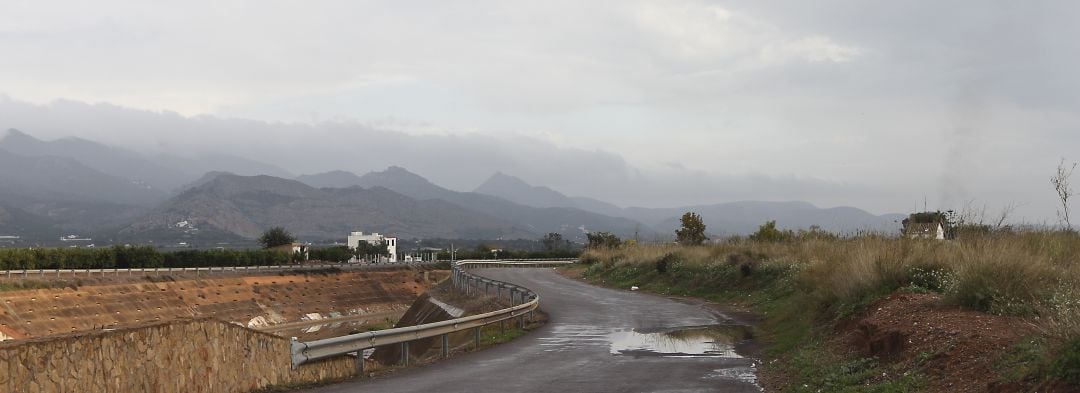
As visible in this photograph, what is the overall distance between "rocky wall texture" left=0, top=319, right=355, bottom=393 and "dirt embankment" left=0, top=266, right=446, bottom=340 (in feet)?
124

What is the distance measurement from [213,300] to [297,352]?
2705 inches

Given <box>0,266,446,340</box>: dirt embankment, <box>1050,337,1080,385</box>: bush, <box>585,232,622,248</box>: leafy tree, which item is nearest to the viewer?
<box>1050,337,1080,385</box>: bush

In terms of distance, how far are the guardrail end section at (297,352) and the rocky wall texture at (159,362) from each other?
0.09 meters

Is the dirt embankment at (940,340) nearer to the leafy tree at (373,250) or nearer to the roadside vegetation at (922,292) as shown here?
the roadside vegetation at (922,292)

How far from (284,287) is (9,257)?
80.0 ft

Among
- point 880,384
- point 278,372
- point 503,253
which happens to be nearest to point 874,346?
point 880,384

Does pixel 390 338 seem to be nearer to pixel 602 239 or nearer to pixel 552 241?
pixel 602 239

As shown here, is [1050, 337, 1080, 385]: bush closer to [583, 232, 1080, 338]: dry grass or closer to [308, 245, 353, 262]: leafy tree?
[583, 232, 1080, 338]: dry grass

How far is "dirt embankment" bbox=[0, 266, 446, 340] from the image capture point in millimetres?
60375

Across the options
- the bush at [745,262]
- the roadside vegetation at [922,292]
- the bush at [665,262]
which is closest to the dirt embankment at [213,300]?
the bush at [665,262]

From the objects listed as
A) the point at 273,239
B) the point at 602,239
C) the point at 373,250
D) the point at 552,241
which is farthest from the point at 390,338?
the point at 373,250

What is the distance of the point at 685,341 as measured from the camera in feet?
63.4

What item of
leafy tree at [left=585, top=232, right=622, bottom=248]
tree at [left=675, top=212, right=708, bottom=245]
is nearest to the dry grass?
tree at [left=675, top=212, right=708, bottom=245]

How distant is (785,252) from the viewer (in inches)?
1400
